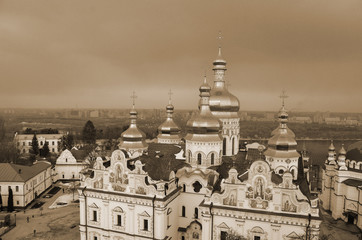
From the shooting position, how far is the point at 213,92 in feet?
77.3

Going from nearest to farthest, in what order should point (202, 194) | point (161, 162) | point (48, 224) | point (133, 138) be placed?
point (202, 194), point (161, 162), point (48, 224), point (133, 138)

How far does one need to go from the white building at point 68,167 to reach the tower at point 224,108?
22.4 metres

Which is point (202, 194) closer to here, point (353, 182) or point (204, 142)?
point (204, 142)

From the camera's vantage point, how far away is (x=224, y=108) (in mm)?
23203

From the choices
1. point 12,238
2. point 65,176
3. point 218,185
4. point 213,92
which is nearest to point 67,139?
point 65,176

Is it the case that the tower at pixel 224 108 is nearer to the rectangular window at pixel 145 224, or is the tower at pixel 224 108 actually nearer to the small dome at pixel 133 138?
the small dome at pixel 133 138

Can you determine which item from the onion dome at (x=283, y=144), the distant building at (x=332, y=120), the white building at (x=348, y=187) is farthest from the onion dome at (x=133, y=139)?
the distant building at (x=332, y=120)

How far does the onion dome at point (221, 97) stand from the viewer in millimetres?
23219

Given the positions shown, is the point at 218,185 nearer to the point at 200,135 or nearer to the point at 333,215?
the point at 200,135

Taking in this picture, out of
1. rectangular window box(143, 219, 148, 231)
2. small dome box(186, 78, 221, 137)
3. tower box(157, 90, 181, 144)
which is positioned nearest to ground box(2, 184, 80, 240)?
rectangular window box(143, 219, 148, 231)

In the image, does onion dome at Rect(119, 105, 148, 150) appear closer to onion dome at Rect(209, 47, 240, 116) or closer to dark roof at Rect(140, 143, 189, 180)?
dark roof at Rect(140, 143, 189, 180)

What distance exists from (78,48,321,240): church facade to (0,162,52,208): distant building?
12508 mm

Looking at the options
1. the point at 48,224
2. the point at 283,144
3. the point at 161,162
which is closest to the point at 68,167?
the point at 48,224

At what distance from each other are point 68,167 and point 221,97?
25.0m
